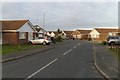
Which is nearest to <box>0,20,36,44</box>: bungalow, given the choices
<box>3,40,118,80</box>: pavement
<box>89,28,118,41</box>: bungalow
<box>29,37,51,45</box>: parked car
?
<box>29,37,51,45</box>: parked car

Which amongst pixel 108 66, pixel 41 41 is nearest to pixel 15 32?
pixel 41 41

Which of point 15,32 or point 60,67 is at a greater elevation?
point 15,32

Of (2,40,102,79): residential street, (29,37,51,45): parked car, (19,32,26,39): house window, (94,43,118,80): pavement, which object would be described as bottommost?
(2,40,102,79): residential street

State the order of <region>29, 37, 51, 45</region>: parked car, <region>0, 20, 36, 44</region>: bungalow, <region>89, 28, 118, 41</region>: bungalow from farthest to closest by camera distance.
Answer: <region>89, 28, 118, 41</region>: bungalow → <region>29, 37, 51, 45</region>: parked car → <region>0, 20, 36, 44</region>: bungalow

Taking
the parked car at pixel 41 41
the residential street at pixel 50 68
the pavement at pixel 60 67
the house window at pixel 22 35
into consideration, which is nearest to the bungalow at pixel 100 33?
the parked car at pixel 41 41

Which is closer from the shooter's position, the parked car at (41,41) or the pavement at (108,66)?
the pavement at (108,66)

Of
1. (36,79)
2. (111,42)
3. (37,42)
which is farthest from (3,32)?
(36,79)

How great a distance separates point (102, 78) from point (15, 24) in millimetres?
41336

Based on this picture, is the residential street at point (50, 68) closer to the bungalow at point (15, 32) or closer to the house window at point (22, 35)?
the bungalow at point (15, 32)

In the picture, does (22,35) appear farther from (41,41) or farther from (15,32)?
(41,41)

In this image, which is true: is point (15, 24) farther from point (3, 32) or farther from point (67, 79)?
point (67, 79)

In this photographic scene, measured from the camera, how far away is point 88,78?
13.0m

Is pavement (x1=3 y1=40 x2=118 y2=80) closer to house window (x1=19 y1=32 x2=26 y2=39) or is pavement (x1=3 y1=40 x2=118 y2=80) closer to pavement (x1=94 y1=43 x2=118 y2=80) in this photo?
pavement (x1=94 y1=43 x2=118 y2=80)

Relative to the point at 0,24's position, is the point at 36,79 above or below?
below
